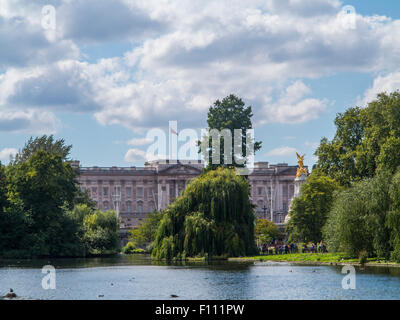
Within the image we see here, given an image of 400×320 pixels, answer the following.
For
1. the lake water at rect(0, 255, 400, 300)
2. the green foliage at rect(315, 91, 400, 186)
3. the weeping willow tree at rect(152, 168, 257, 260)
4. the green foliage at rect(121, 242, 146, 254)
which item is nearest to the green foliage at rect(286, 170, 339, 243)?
the green foliage at rect(315, 91, 400, 186)

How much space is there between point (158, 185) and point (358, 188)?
435 ft

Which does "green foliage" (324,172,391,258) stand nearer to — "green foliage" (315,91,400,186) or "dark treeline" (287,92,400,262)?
"dark treeline" (287,92,400,262)

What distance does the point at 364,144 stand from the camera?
64.0m

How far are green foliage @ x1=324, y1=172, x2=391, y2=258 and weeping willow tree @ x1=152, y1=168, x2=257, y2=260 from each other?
12256 millimetres

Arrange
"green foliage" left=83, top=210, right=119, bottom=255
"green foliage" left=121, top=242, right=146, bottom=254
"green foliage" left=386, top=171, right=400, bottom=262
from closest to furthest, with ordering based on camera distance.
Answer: "green foliage" left=386, top=171, right=400, bottom=262 → "green foliage" left=83, top=210, right=119, bottom=255 → "green foliage" left=121, top=242, right=146, bottom=254

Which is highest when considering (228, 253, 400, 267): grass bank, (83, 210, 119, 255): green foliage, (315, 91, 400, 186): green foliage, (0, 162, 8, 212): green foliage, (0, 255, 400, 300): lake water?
(315, 91, 400, 186): green foliage

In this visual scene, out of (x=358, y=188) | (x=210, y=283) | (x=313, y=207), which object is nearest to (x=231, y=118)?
(x=313, y=207)

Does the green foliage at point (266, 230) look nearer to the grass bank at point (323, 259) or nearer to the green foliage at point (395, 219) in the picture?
the grass bank at point (323, 259)

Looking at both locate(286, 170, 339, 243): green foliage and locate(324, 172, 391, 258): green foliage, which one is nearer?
locate(324, 172, 391, 258): green foliage

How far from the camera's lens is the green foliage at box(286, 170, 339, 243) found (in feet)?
233

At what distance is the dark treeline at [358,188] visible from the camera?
48.5 meters

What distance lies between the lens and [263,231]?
10888cm
